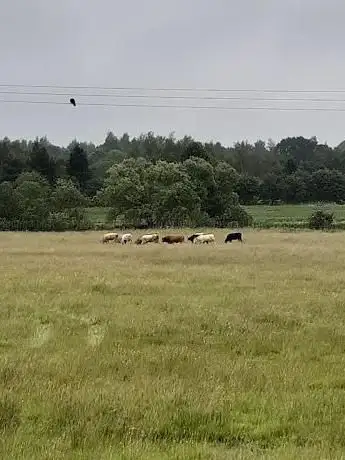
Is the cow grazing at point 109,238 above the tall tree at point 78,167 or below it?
below

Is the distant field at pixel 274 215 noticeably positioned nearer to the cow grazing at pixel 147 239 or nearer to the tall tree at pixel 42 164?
the tall tree at pixel 42 164

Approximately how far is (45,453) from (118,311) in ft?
26.8

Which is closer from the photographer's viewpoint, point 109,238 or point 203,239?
point 203,239

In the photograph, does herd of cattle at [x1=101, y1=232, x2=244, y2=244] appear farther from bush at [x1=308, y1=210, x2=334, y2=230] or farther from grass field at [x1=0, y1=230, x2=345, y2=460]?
bush at [x1=308, y1=210, x2=334, y2=230]

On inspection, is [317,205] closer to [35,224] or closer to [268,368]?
[35,224]

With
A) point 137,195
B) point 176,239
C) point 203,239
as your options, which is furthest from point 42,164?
point 203,239

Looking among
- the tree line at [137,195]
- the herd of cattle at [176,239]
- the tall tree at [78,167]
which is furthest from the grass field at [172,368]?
the tall tree at [78,167]

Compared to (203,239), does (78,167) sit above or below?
above

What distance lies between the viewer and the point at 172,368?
9398mm

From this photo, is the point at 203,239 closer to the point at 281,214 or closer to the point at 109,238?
the point at 109,238

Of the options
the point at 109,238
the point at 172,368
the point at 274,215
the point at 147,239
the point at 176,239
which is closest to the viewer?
the point at 172,368

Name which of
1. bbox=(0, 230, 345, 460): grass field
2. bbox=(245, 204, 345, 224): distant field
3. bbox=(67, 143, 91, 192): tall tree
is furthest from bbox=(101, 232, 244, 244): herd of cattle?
bbox=(67, 143, 91, 192): tall tree

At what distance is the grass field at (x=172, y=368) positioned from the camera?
6488mm

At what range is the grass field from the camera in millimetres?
6488
